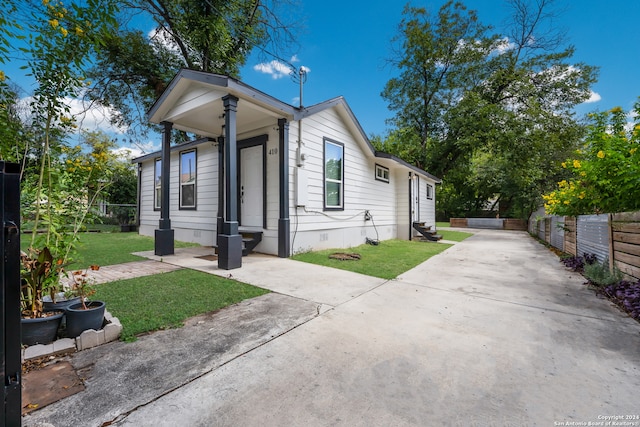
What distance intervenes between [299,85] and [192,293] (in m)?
5.27

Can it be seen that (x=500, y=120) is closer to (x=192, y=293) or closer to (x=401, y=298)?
(x=401, y=298)

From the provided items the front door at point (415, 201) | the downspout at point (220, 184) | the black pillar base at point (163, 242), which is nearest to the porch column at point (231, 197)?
the black pillar base at point (163, 242)

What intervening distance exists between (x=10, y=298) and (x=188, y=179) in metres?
8.26

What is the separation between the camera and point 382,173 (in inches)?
407

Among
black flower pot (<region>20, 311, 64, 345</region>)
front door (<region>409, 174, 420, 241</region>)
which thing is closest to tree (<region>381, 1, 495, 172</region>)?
front door (<region>409, 174, 420, 241</region>)

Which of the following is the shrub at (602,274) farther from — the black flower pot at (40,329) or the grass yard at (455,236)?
the grass yard at (455,236)

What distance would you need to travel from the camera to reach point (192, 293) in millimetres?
3402

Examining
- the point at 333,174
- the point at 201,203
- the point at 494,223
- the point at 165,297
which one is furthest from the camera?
the point at 494,223

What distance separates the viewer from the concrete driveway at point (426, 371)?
1474mm

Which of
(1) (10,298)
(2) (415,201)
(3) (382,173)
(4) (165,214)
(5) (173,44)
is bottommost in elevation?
(1) (10,298)

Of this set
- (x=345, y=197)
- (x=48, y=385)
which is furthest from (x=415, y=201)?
(x=48, y=385)

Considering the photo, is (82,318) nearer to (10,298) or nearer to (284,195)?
(10,298)

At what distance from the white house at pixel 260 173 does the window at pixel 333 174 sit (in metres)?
0.03

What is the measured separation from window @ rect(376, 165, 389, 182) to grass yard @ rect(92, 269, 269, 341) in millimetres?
7263
